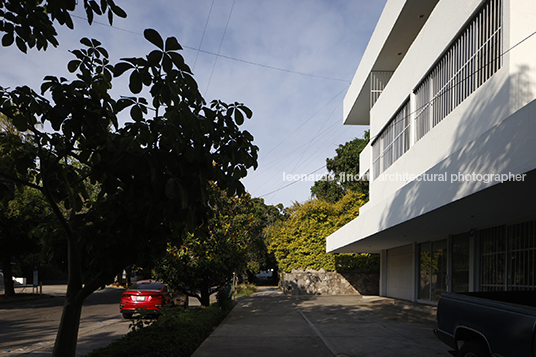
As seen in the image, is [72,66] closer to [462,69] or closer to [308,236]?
[462,69]

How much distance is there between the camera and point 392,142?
18.9 meters

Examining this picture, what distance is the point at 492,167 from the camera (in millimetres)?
6887

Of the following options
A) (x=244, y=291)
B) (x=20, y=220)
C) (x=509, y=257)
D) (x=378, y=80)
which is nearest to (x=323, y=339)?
(x=509, y=257)

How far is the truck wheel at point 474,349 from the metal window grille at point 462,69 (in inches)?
262

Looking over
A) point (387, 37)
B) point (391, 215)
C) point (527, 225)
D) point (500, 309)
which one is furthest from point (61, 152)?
point (387, 37)

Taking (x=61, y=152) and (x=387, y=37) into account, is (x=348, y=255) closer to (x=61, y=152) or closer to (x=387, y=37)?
(x=387, y=37)

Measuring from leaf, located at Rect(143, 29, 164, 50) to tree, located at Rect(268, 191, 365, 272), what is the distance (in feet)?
87.2

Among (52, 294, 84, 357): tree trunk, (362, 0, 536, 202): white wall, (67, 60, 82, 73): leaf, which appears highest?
(362, 0, 536, 202): white wall

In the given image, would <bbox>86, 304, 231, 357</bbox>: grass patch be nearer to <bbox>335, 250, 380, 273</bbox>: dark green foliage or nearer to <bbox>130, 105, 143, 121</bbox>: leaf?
<bbox>130, 105, 143, 121</bbox>: leaf

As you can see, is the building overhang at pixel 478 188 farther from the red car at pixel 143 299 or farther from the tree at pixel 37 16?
the red car at pixel 143 299

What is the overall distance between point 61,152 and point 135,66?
1.58 metres

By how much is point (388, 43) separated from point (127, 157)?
16.4 m

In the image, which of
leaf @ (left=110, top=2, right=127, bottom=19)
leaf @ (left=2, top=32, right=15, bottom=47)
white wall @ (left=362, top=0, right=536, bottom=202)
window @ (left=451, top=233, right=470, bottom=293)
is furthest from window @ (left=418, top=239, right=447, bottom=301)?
leaf @ (left=2, top=32, right=15, bottom=47)

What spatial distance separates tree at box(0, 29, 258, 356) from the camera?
418 cm
